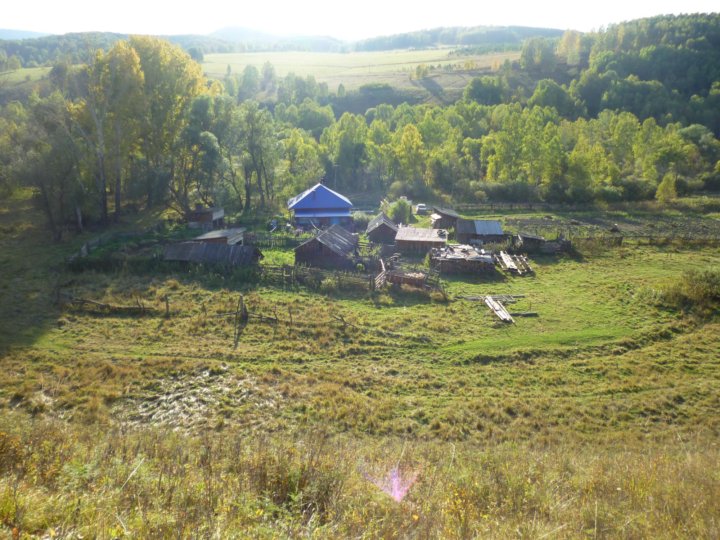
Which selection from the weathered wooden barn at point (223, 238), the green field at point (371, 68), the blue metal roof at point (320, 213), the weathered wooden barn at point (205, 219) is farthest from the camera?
the green field at point (371, 68)

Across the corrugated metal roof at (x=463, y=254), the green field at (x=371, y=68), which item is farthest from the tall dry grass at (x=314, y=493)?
the green field at (x=371, y=68)

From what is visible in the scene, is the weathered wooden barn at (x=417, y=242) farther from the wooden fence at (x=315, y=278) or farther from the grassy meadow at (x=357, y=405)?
the wooden fence at (x=315, y=278)

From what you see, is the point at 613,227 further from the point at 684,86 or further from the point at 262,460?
the point at 684,86

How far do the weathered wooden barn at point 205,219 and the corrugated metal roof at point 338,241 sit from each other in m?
11.1

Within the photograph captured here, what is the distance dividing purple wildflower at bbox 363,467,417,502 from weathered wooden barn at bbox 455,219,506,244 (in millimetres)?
26916

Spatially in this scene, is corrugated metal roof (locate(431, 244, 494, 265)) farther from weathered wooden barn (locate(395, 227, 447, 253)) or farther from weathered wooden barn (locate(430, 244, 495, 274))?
weathered wooden barn (locate(395, 227, 447, 253))

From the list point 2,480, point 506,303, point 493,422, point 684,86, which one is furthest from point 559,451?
point 684,86

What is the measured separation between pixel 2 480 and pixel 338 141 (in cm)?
5513

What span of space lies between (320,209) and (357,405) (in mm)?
26796

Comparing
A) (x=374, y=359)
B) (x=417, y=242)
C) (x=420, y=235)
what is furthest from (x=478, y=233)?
(x=374, y=359)

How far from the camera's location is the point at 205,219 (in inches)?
1436

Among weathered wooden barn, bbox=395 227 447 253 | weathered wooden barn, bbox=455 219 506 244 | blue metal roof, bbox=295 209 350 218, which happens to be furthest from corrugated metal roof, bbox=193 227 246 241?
weathered wooden barn, bbox=455 219 506 244

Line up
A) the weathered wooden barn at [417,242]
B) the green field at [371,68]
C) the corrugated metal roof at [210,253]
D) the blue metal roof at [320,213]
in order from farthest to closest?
1. the green field at [371,68]
2. the blue metal roof at [320,213]
3. the weathered wooden barn at [417,242]
4. the corrugated metal roof at [210,253]

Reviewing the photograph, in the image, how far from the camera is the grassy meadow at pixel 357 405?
626cm
